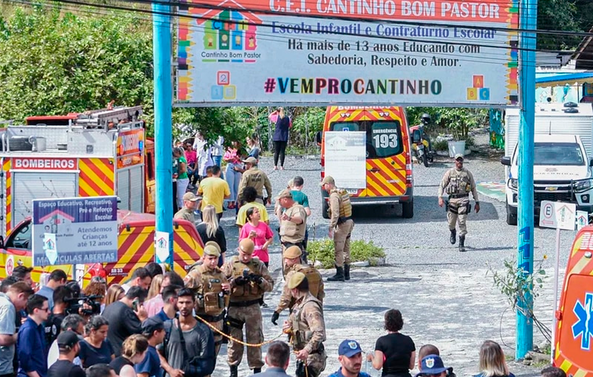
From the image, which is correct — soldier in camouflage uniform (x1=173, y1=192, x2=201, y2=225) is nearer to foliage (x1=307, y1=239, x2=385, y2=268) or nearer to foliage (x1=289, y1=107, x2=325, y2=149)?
foliage (x1=307, y1=239, x2=385, y2=268)

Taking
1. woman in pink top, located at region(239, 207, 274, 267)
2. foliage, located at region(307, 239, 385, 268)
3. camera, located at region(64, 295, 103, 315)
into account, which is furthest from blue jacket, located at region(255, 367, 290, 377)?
foliage, located at region(307, 239, 385, 268)

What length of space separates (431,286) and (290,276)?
23.5ft

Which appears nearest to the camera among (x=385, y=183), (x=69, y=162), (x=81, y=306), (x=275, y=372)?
(x=275, y=372)

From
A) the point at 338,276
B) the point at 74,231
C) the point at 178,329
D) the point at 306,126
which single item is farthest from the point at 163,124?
the point at 306,126

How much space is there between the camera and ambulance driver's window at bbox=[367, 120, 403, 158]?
25.1m

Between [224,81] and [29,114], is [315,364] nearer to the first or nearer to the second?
[224,81]

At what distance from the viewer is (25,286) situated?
1048cm

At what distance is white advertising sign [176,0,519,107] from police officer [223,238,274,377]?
94.5 inches

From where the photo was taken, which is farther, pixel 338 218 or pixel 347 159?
pixel 347 159

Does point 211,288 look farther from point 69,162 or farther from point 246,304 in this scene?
point 69,162

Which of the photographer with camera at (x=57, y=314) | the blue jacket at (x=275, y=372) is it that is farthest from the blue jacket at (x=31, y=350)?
the blue jacket at (x=275, y=372)

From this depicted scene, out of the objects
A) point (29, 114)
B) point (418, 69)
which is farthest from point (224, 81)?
point (29, 114)

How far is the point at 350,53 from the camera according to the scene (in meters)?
14.1

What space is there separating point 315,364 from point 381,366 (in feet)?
4.62
